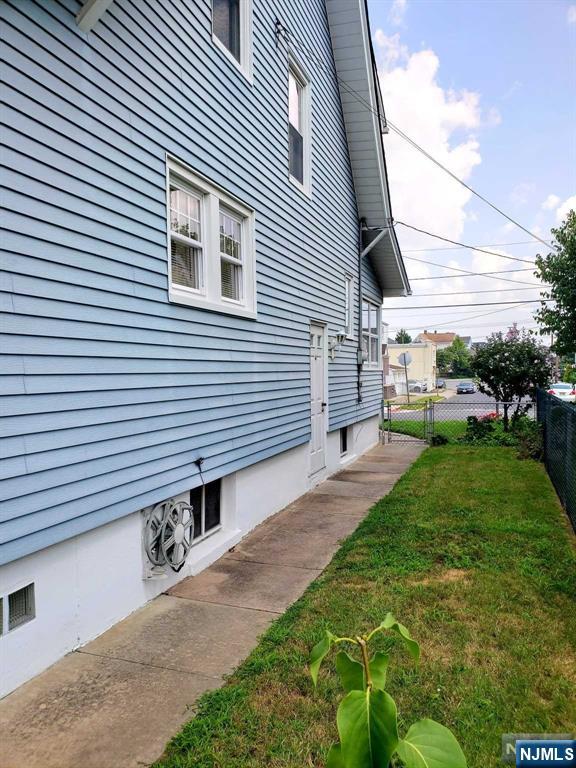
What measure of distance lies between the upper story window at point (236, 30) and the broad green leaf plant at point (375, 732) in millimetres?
5842

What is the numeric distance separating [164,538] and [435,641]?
2.17 m

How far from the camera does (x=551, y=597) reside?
421cm

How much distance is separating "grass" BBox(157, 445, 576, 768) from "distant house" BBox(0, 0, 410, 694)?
1.26 m

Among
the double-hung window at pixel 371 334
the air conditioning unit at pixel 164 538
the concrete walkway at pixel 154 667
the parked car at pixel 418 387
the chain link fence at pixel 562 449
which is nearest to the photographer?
the concrete walkway at pixel 154 667

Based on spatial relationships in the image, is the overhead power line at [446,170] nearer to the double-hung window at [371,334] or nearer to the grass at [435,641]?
the double-hung window at [371,334]

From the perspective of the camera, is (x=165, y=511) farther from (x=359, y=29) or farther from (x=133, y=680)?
(x=359, y=29)

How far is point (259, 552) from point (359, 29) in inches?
334

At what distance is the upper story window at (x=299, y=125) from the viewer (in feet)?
25.2

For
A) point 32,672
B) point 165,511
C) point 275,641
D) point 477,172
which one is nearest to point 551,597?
point 275,641

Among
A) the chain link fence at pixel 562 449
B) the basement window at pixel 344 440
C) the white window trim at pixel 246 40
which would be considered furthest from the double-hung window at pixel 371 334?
the white window trim at pixel 246 40

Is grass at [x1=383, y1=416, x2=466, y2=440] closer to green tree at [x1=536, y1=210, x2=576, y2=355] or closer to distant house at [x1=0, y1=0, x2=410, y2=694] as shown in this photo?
green tree at [x1=536, y1=210, x2=576, y2=355]

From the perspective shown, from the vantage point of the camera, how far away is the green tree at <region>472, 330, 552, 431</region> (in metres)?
13.7

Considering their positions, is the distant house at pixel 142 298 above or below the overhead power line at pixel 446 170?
below

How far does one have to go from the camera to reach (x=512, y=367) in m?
13.8
